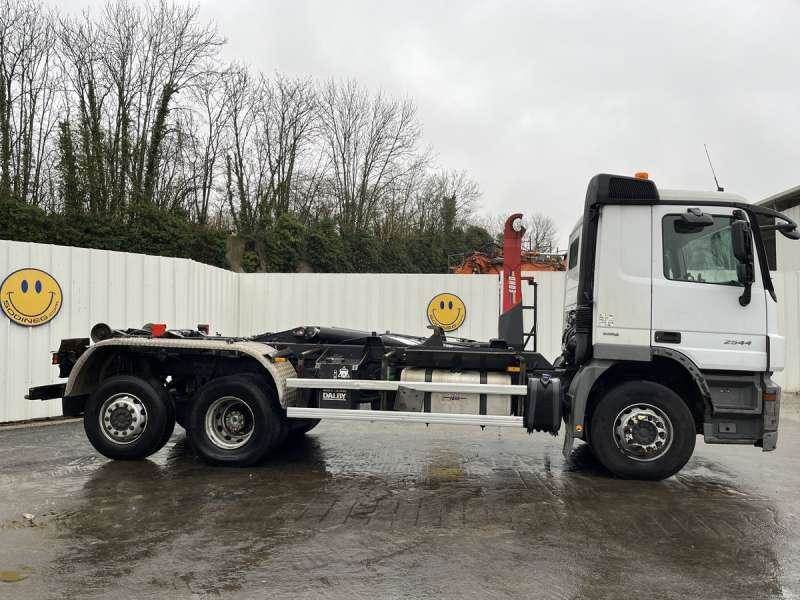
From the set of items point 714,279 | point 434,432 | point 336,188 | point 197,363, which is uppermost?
point 336,188

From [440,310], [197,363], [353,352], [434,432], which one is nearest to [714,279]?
[353,352]

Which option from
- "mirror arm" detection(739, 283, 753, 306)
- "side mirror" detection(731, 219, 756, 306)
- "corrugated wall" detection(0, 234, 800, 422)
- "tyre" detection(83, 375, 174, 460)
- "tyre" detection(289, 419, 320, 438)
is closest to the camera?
"side mirror" detection(731, 219, 756, 306)

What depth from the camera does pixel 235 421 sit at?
268 inches

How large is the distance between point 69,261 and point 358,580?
26.1ft

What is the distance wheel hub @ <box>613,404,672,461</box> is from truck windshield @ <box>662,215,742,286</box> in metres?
1.33

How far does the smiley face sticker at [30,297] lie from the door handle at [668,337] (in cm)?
833

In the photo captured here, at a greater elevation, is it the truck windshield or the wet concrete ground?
the truck windshield

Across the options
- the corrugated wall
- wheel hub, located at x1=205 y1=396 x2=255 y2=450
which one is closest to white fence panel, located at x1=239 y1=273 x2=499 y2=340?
the corrugated wall

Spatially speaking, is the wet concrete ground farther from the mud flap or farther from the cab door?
the cab door

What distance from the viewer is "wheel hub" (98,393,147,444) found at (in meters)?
6.86

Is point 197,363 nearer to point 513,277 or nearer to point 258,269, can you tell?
point 513,277

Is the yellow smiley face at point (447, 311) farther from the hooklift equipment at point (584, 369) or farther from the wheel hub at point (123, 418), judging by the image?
the wheel hub at point (123, 418)

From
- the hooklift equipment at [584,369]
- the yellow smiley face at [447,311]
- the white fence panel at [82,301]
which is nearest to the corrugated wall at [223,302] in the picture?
the white fence panel at [82,301]

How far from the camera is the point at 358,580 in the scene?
3.79 metres
